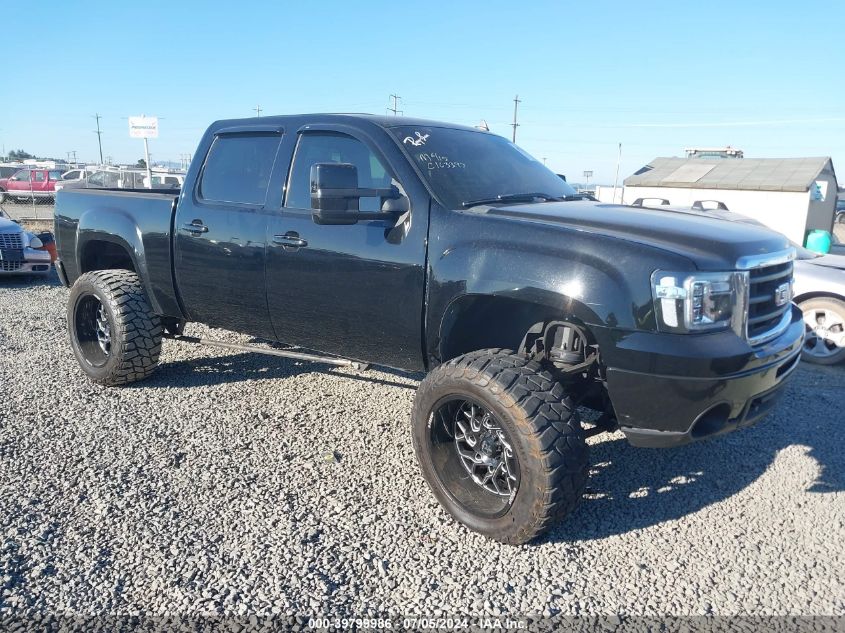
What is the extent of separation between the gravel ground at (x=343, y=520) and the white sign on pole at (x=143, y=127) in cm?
1160

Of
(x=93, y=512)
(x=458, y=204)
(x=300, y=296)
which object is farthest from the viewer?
(x=300, y=296)

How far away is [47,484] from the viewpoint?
354 centimetres

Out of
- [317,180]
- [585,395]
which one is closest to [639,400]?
[585,395]

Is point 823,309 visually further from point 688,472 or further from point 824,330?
point 688,472

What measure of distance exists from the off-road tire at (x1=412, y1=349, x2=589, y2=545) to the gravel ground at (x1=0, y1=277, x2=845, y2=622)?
0.17 m

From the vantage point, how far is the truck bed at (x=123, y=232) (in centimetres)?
474

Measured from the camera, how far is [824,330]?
265 inches

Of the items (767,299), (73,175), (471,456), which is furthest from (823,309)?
(73,175)

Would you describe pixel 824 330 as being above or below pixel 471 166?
below

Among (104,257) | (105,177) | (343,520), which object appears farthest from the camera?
(105,177)

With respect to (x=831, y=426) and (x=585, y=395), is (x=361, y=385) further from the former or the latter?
(x=831, y=426)

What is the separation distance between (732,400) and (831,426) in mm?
2558

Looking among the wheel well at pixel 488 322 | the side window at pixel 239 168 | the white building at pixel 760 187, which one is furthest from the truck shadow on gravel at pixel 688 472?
the white building at pixel 760 187

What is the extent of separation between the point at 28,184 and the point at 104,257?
27.6m
